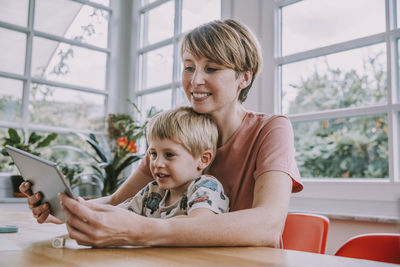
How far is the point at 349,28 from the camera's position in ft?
7.57

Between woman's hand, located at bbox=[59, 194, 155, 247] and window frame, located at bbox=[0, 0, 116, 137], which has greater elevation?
window frame, located at bbox=[0, 0, 116, 137]

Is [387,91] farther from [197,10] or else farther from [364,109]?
[197,10]

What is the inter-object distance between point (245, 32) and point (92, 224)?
93cm

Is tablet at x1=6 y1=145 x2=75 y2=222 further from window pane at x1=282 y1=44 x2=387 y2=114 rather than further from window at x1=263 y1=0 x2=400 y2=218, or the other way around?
window pane at x1=282 y1=44 x2=387 y2=114

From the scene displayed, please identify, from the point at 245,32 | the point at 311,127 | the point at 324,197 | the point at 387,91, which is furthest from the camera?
the point at 311,127

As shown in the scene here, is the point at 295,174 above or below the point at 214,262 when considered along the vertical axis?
above

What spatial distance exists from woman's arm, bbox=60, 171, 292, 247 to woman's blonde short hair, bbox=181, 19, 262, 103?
1.77 ft

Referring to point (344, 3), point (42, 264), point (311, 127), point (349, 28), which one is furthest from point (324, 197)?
point (42, 264)

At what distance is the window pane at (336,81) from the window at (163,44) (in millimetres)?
949

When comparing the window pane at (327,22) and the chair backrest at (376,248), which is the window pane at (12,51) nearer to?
the window pane at (327,22)

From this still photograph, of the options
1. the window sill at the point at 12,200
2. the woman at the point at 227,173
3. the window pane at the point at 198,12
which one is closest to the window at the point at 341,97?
the window pane at the point at 198,12

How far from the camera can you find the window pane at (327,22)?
2.22 metres

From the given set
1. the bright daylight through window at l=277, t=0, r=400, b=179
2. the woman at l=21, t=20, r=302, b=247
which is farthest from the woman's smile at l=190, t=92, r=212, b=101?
the bright daylight through window at l=277, t=0, r=400, b=179

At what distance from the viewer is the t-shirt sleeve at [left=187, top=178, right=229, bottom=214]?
109 cm
